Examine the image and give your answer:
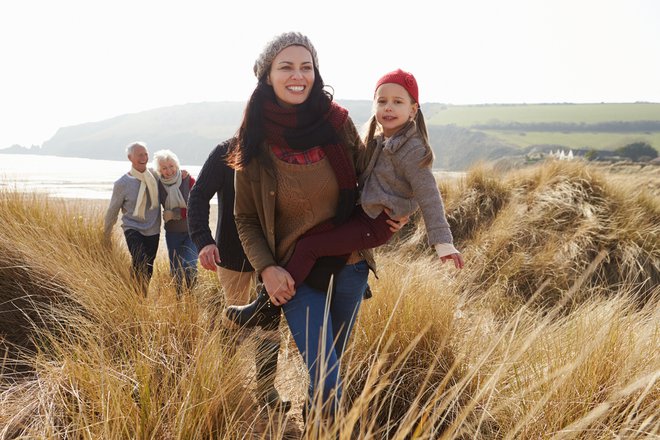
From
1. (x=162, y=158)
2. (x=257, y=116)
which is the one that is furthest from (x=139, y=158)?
(x=257, y=116)

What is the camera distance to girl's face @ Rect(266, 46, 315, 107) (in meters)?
2.04

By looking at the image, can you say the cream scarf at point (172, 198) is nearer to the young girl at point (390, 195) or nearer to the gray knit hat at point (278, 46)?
the young girl at point (390, 195)

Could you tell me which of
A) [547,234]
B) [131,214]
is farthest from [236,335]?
[547,234]

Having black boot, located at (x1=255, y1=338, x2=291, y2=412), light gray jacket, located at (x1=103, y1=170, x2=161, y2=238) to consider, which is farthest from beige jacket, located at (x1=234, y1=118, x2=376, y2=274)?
light gray jacket, located at (x1=103, y1=170, x2=161, y2=238)

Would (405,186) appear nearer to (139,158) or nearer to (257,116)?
(257,116)

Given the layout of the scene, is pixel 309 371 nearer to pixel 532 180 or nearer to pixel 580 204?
pixel 580 204

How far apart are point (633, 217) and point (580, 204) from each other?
649mm

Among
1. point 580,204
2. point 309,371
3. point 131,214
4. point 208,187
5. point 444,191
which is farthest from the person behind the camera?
point 444,191

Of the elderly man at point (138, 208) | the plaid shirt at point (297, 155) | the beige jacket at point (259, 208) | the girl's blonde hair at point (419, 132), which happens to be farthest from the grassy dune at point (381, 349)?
the plaid shirt at point (297, 155)

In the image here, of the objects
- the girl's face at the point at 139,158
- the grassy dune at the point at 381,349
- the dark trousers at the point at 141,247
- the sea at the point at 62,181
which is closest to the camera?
the grassy dune at the point at 381,349

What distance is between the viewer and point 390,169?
210 cm

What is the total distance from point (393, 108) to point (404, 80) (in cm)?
15

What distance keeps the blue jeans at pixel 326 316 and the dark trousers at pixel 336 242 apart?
10 centimetres

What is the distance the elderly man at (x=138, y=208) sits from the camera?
4.95 metres
